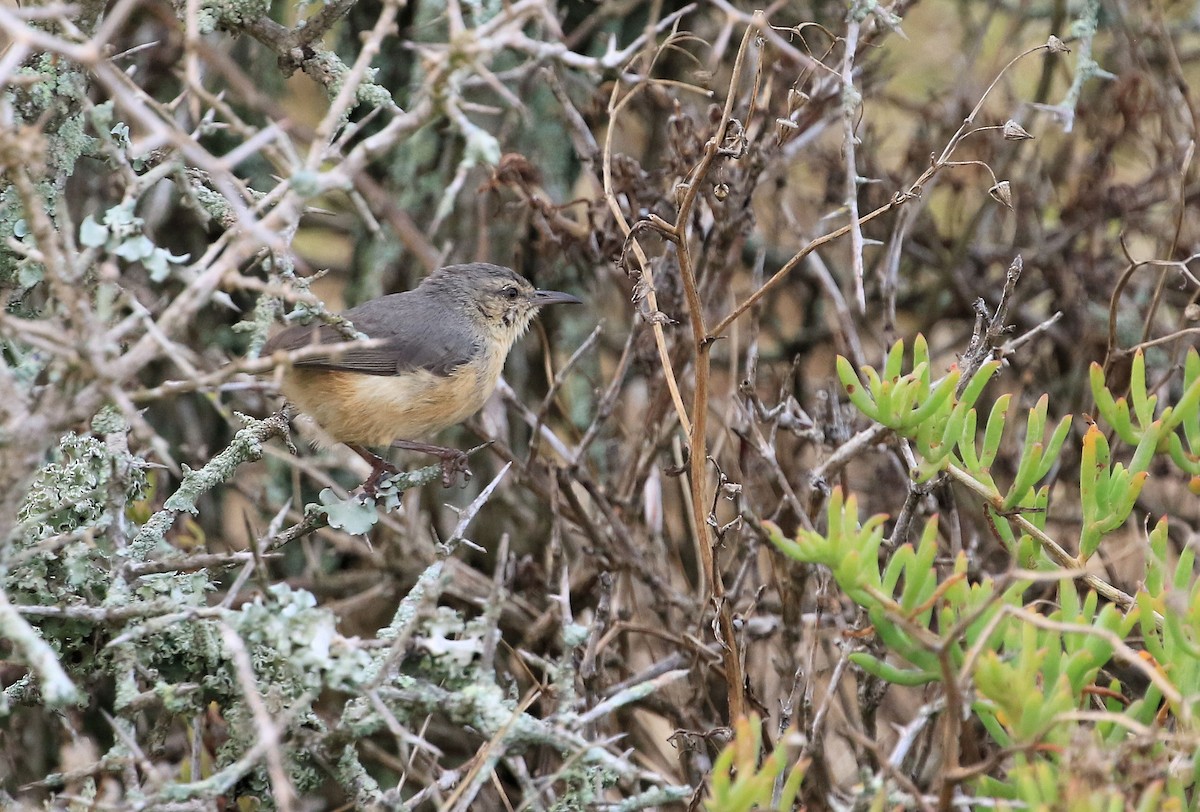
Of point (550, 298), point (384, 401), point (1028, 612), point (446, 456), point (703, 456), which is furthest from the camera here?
point (550, 298)

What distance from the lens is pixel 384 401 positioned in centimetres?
419

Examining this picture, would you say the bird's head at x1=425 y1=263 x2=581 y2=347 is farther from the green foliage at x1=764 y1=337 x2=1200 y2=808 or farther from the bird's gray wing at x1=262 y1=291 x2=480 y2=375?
the green foliage at x1=764 y1=337 x2=1200 y2=808

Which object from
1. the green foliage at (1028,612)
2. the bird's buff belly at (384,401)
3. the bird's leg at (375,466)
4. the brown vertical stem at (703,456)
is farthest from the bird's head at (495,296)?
the green foliage at (1028,612)

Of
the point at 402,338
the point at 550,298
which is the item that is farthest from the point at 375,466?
the point at 550,298

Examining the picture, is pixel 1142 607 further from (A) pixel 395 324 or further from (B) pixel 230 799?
(A) pixel 395 324

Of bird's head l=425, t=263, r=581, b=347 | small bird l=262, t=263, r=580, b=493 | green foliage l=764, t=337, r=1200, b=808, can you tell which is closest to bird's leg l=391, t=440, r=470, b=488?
small bird l=262, t=263, r=580, b=493

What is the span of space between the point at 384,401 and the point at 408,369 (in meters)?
0.18

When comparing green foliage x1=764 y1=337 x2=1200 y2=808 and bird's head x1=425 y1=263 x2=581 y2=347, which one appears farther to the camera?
bird's head x1=425 y1=263 x2=581 y2=347

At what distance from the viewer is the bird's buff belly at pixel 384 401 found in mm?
4168

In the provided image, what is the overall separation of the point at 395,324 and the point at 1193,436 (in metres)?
2.64

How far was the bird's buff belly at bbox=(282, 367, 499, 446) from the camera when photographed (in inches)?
164

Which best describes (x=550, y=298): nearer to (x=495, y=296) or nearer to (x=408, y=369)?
(x=495, y=296)

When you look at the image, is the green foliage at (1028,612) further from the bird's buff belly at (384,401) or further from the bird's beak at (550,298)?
the bird's beak at (550,298)

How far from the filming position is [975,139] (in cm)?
507
